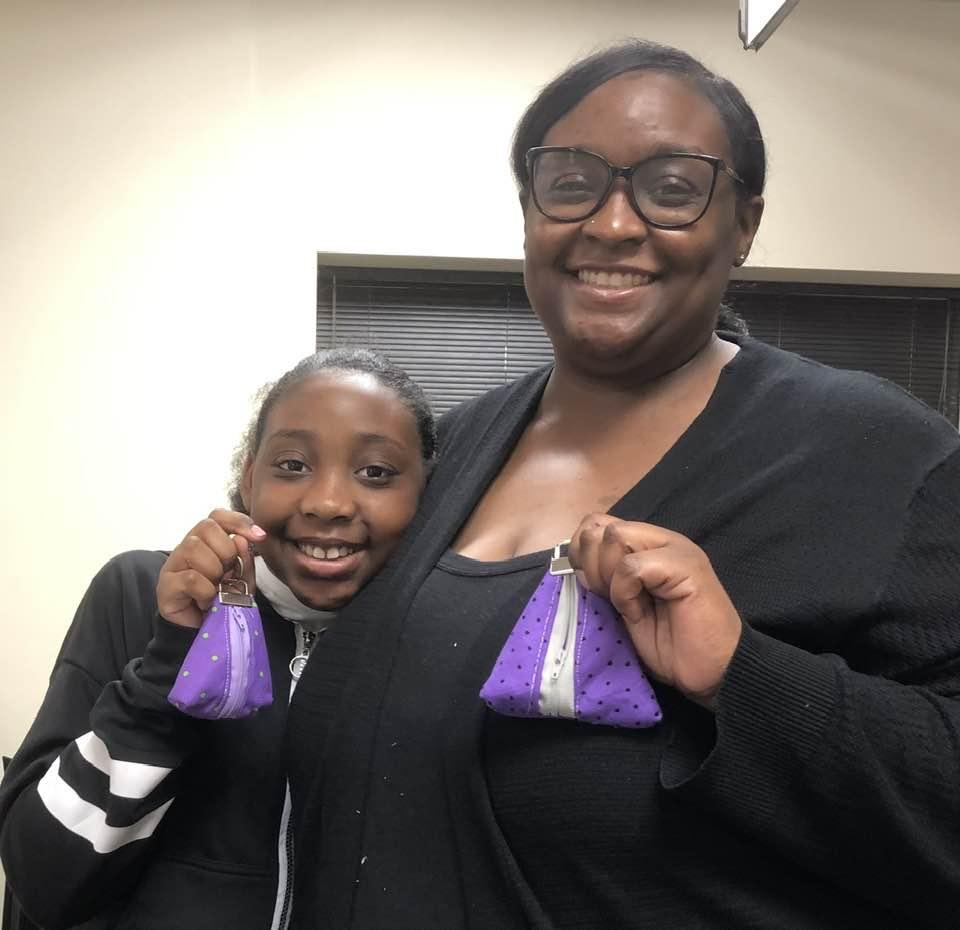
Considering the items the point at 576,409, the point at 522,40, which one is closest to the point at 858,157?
the point at 522,40

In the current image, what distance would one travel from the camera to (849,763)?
0.71m

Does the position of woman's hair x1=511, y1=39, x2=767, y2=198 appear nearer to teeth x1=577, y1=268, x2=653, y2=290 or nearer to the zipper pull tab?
teeth x1=577, y1=268, x2=653, y2=290

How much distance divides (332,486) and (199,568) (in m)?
0.17

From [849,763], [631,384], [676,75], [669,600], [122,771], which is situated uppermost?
[676,75]

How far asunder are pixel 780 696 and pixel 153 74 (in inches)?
90.6

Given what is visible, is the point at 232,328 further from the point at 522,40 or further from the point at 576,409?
the point at 576,409

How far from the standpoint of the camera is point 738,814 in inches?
28.6

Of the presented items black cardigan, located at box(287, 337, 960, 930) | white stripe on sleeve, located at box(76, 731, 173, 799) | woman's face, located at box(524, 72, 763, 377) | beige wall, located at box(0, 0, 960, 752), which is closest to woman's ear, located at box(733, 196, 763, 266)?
woman's face, located at box(524, 72, 763, 377)

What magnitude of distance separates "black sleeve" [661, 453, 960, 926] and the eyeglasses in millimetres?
399

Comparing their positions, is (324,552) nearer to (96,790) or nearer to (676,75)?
(96,790)

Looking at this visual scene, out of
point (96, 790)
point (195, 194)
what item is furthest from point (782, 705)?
point (195, 194)

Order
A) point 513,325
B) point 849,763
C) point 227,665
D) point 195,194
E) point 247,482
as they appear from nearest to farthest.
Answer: point 849,763 < point 227,665 < point 247,482 < point 195,194 < point 513,325

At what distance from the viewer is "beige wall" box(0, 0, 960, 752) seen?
2369mm

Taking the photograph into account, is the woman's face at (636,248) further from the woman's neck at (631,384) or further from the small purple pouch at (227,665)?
the small purple pouch at (227,665)
